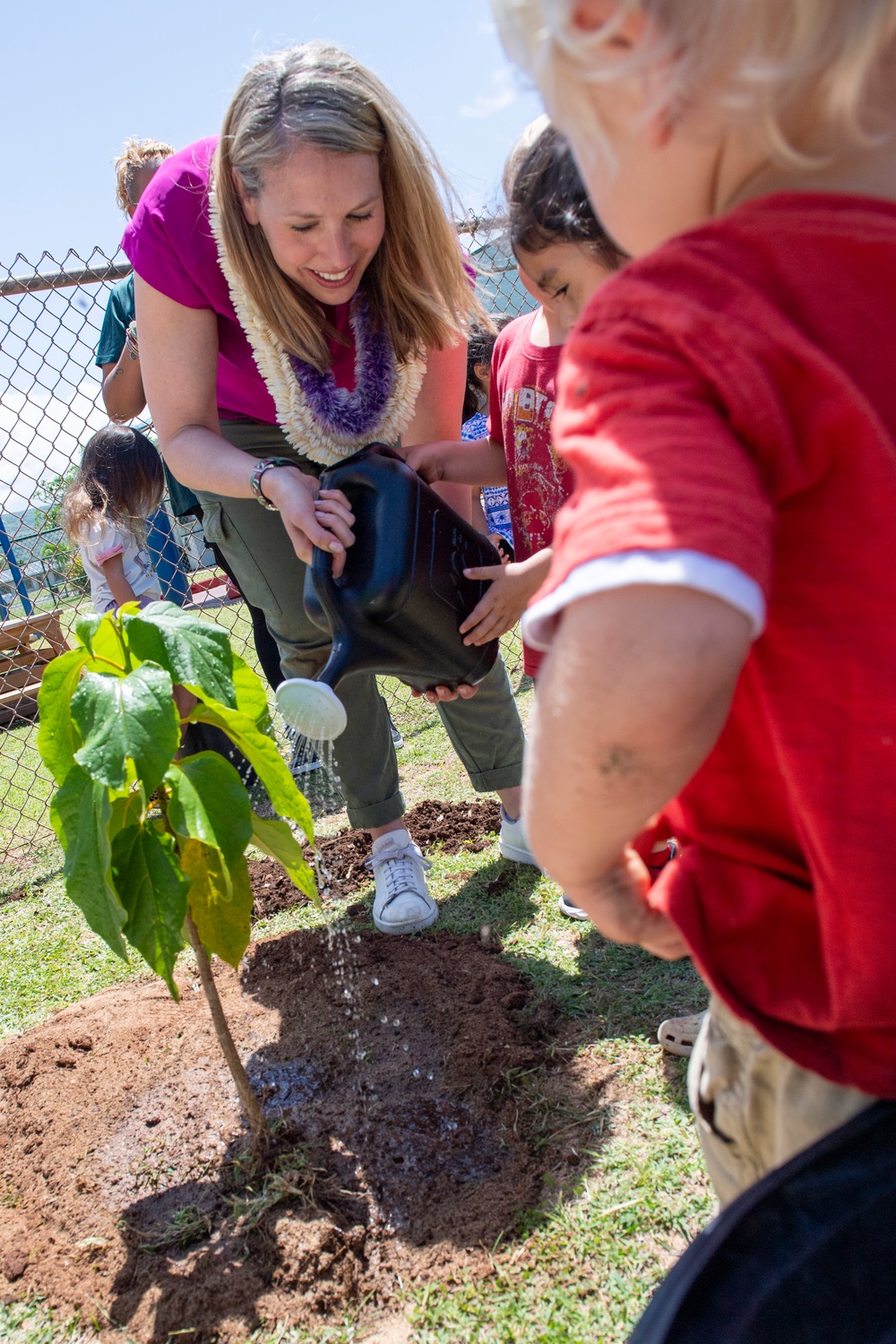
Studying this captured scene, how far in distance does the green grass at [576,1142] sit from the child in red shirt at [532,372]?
65 centimetres

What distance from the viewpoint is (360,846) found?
3.05 meters

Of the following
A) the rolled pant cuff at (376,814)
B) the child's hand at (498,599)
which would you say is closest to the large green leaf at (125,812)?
the child's hand at (498,599)

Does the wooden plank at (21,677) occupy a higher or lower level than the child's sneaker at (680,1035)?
lower

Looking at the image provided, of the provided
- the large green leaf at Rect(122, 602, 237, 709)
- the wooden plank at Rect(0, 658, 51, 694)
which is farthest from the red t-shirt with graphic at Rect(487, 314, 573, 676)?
the wooden plank at Rect(0, 658, 51, 694)

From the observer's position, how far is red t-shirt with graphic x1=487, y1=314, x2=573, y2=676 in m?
2.21

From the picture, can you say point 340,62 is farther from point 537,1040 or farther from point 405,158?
point 537,1040

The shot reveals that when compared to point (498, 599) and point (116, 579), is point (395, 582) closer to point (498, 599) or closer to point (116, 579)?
point (498, 599)

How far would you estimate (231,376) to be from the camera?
2367 mm

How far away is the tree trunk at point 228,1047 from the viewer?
5.28 ft

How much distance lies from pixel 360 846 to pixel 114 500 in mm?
1775

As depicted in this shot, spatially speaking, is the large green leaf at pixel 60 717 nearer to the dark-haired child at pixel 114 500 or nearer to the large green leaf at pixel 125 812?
the large green leaf at pixel 125 812

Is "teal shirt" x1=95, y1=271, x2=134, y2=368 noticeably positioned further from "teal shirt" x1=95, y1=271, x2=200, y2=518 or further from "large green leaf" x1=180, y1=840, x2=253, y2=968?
"large green leaf" x1=180, y1=840, x2=253, y2=968

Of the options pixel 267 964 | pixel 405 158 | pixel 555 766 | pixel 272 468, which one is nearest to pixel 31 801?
pixel 267 964

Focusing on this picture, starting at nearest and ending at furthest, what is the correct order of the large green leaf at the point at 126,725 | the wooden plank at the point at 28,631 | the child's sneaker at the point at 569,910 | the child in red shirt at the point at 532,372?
the large green leaf at the point at 126,725 → the child in red shirt at the point at 532,372 → the child's sneaker at the point at 569,910 → the wooden plank at the point at 28,631
